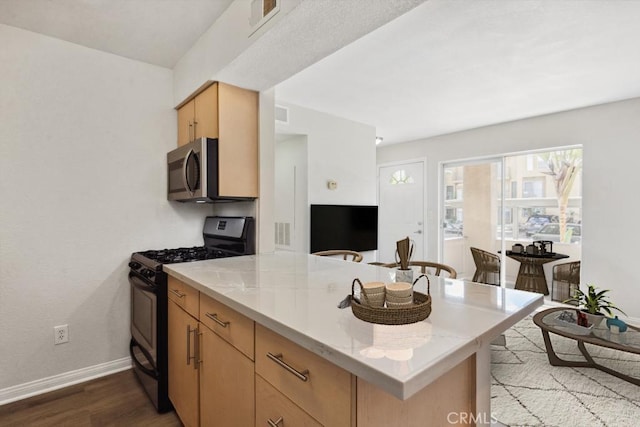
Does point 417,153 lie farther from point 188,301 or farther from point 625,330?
point 188,301

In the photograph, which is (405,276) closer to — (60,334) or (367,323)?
(367,323)

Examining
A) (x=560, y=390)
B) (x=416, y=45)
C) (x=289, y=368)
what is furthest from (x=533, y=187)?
(x=289, y=368)

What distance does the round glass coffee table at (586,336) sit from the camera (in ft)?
7.48

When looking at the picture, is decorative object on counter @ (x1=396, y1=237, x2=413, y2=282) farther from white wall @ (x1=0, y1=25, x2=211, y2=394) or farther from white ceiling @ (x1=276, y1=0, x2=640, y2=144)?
white wall @ (x1=0, y1=25, x2=211, y2=394)

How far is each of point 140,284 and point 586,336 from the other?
126 inches

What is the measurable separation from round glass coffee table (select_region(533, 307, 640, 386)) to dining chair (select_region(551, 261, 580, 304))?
1.80m

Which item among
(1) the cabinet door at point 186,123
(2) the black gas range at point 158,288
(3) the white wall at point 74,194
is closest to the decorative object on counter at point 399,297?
(2) the black gas range at point 158,288

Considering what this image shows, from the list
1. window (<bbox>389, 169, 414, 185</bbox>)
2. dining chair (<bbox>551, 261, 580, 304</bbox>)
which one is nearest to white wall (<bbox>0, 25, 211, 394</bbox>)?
window (<bbox>389, 169, 414, 185</bbox>)

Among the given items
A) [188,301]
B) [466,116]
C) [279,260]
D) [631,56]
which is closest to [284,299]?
[188,301]

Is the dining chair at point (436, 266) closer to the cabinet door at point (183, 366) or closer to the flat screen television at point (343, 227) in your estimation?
the cabinet door at point (183, 366)

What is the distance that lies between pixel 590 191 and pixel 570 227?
1.11 meters

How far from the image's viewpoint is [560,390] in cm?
227

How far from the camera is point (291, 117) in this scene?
3918 mm

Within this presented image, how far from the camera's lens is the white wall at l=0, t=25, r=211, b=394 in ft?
6.97
